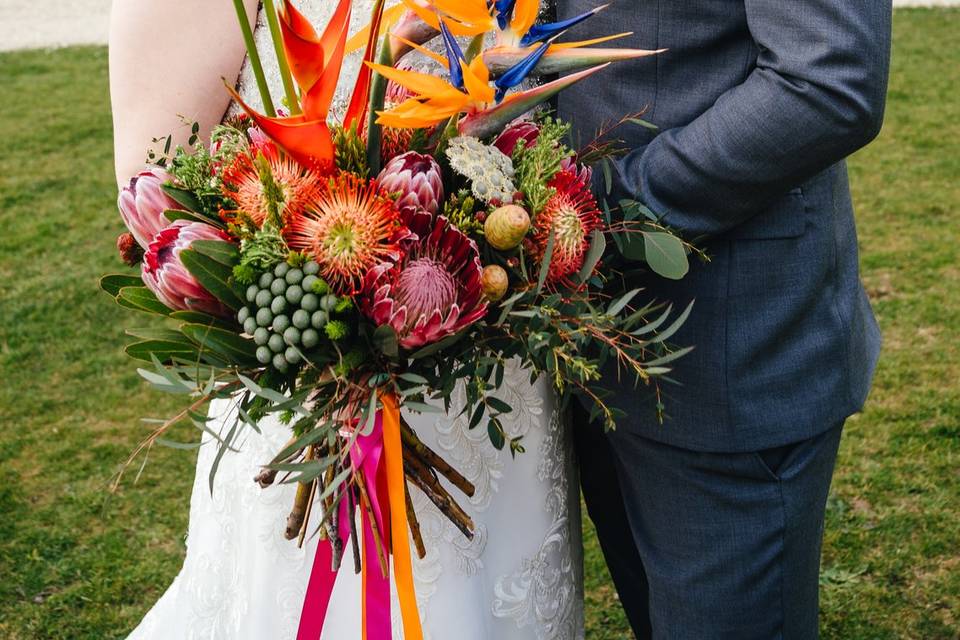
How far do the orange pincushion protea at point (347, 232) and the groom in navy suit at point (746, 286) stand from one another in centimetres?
57

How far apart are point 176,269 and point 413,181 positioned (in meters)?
0.33

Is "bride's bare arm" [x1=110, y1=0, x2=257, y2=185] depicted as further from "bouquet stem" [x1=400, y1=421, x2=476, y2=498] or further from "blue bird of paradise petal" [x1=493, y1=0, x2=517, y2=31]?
"bouquet stem" [x1=400, y1=421, x2=476, y2=498]

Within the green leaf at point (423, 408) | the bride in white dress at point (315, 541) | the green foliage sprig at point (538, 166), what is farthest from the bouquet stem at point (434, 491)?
the green foliage sprig at point (538, 166)

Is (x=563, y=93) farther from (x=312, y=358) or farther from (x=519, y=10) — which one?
(x=312, y=358)

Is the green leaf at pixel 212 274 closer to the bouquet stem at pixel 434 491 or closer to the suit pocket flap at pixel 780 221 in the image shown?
the bouquet stem at pixel 434 491

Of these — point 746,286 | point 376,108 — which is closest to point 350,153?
point 376,108

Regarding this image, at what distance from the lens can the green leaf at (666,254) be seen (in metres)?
1.46

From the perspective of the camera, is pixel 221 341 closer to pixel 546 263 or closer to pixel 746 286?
pixel 546 263

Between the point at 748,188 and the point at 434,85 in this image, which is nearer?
the point at 434,85

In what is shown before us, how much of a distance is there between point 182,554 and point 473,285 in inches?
99.9

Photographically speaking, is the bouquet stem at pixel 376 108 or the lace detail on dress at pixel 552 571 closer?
the bouquet stem at pixel 376 108

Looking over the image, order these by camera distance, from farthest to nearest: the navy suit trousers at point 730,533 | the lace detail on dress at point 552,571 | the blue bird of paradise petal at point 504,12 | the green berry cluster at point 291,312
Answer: the lace detail on dress at point 552,571
the navy suit trousers at point 730,533
the blue bird of paradise petal at point 504,12
the green berry cluster at point 291,312

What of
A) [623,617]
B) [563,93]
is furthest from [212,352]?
[623,617]

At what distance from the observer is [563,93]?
1801mm
